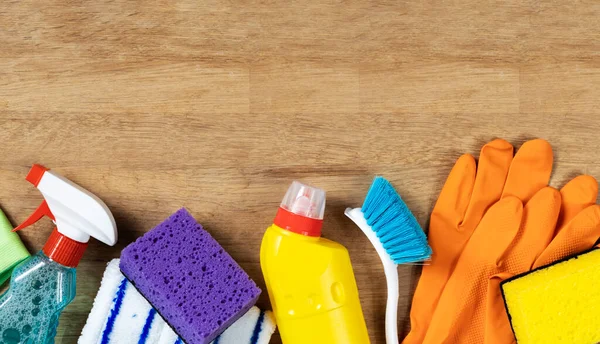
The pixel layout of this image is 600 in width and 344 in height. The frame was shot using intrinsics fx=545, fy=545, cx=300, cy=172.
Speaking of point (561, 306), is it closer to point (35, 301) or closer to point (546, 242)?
point (546, 242)

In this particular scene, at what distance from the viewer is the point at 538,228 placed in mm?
759

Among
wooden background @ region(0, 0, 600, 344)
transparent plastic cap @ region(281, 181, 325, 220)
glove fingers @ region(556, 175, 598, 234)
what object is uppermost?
wooden background @ region(0, 0, 600, 344)

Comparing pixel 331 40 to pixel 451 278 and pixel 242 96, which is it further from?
pixel 451 278

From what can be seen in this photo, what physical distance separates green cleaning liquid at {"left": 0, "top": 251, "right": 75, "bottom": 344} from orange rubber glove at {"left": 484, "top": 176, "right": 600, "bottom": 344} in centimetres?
58

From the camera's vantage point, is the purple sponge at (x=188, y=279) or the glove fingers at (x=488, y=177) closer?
the purple sponge at (x=188, y=279)

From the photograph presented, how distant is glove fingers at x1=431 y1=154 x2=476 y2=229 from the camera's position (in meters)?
0.77

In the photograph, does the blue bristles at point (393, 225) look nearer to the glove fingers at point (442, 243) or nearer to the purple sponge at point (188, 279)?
the glove fingers at point (442, 243)

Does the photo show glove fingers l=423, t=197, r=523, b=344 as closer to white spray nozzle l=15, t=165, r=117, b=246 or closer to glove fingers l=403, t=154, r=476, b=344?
glove fingers l=403, t=154, r=476, b=344

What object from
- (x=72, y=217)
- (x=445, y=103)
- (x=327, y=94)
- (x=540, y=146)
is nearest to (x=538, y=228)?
(x=540, y=146)

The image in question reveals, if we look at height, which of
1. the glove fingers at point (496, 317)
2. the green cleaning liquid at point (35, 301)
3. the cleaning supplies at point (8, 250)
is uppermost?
the cleaning supplies at point (8, 250)

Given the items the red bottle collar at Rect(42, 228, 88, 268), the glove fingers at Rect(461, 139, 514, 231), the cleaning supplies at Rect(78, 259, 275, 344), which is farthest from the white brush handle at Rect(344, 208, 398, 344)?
the red bottle collar at Rect(42, 228, 88, 268)

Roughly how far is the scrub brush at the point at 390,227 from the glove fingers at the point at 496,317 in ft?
0.35

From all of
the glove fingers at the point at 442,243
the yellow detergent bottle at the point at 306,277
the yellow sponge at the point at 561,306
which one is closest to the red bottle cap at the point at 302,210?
the yellow detergent bottle at the point at 306,277

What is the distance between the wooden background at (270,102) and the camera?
767 millimetres
